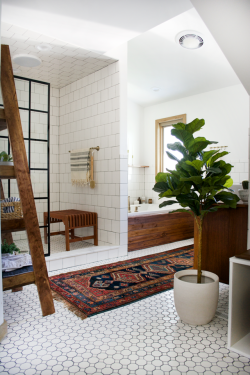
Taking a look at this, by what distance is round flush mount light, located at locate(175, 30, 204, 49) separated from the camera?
3.49 meters

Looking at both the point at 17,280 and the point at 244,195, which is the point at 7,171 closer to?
the point at 17,280

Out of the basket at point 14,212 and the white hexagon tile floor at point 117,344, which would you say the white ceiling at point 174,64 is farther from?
the white hexagon tile floor at point 117,344

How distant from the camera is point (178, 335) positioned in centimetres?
189

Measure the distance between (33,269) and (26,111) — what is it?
67.1 inches

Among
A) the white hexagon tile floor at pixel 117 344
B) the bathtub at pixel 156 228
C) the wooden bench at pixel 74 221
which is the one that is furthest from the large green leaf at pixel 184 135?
the bathtub at pixel 156 228

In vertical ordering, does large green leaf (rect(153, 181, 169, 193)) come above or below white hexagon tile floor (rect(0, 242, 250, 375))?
above

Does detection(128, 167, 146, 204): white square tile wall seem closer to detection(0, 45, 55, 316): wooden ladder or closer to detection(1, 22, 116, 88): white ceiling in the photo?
Result: detection(1, 22, 116, 88): white ceiling

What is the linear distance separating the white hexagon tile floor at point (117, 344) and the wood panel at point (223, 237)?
1.25 ft

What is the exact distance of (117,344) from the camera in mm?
1774

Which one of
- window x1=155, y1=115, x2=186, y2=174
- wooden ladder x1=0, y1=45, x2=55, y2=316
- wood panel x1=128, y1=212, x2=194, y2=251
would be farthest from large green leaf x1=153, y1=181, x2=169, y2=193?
window x1=155, y1=115, x2=186, y2=174

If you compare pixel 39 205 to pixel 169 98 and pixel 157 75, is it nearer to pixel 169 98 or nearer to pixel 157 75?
pixel 157 75

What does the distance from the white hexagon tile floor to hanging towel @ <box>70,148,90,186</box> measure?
2063 millimetres

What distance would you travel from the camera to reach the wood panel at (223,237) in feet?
7.97

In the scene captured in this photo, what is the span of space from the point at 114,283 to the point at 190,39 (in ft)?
9.97
